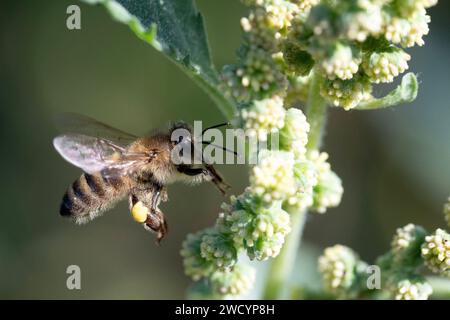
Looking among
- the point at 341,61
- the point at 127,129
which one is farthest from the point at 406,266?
the point at 127,129

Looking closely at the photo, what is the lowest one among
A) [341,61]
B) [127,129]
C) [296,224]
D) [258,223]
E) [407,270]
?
[407,270]

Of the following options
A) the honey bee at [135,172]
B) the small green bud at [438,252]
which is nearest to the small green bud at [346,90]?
Result: the small green bud at [438,252]

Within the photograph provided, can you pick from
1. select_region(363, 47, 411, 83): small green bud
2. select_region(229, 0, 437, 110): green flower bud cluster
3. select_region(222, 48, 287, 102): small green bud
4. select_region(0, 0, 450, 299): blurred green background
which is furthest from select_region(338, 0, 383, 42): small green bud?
select_region(0, 0, 450, 299): blurred green background

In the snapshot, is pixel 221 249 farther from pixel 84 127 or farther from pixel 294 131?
pixel 84 127

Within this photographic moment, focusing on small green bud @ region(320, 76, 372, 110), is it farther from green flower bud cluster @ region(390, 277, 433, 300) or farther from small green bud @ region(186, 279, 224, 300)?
small green bud @ region(186, 279, 224, 300)

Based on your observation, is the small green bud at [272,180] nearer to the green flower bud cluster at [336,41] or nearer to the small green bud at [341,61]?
the green flower bud cluster at [336,41]

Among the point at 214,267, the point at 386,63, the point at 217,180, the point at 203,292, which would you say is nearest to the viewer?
the point at 386,63
